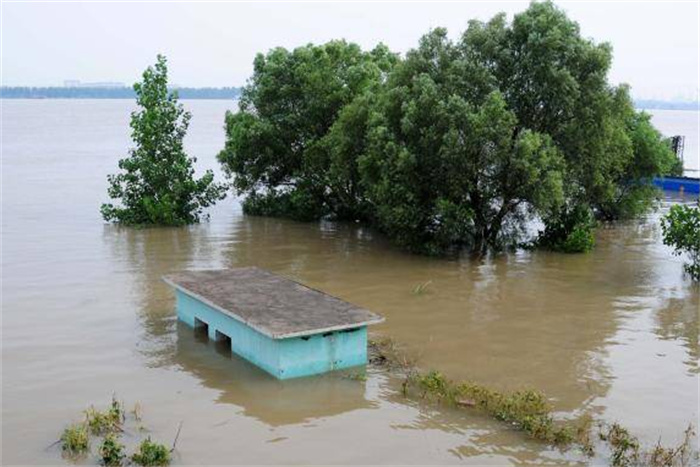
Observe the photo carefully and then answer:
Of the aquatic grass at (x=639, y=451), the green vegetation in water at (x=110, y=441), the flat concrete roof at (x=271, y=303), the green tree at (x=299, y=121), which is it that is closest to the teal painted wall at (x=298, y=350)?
the flat concrete roof at (x=271, y=303)

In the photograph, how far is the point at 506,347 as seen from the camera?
13711 millimetres

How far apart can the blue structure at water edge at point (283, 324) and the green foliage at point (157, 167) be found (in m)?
12.5

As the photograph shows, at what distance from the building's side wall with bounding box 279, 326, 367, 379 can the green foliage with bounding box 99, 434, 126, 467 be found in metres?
3.02

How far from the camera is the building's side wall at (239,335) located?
1169 centimetres

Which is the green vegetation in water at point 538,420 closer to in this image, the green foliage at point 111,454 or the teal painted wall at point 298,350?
the teal painted wall at point 298,350

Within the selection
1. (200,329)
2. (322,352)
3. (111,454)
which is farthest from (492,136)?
(111,454)

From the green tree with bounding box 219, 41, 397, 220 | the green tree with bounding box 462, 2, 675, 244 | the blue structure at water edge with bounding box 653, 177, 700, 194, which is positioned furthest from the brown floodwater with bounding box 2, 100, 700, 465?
the blue structure at water edge with bounding box 653, 177, 700, 194

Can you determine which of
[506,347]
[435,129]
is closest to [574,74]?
[435,129]

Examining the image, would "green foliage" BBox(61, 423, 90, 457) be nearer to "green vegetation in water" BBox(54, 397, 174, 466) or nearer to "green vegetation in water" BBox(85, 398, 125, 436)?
"green vegetation in water" BBox(54, 397, 174, 466)

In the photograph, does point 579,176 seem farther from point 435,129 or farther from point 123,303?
point 123,303

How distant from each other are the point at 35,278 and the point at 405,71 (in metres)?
11.1

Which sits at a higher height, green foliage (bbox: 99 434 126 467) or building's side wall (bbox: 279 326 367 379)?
building's side wall (bbox: 279 326 367 379)

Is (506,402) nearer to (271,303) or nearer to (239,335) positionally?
(271,303)

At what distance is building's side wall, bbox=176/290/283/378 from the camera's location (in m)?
11.7
